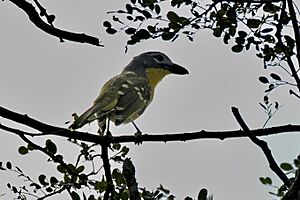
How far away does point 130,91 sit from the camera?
546 centimetres

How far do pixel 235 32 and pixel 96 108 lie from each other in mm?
1353

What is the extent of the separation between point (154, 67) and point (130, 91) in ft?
4.74

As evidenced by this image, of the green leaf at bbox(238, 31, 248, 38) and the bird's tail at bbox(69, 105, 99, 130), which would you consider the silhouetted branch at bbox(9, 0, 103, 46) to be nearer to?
the bird's tail at bbox(69, 105, 99, 130)

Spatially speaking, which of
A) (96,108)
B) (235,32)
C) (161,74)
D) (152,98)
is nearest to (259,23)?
(235,32)

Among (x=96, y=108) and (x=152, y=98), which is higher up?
(x=152, y=98)

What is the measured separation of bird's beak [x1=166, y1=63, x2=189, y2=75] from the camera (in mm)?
6475

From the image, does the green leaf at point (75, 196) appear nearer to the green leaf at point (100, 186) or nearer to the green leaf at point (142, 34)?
the green leaf at point (100, 186)

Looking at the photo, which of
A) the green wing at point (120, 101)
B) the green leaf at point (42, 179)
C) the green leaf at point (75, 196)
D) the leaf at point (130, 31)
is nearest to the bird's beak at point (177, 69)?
the green wing at point (120, 101)

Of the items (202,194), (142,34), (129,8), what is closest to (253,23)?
(142,34)

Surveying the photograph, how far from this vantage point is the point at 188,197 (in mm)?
2635

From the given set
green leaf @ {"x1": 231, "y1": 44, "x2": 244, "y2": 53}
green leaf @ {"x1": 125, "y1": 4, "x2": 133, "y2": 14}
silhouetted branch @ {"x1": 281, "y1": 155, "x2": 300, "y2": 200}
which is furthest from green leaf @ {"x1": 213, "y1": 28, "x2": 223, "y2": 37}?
silhouetted branch @ {"x1": 281, "y1": 155, "x2": 300, "y2": 200}

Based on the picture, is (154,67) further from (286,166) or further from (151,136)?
(151,136)

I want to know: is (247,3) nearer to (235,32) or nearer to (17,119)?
(235,32)

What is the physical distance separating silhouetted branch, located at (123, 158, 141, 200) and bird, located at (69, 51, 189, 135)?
3.33ft
